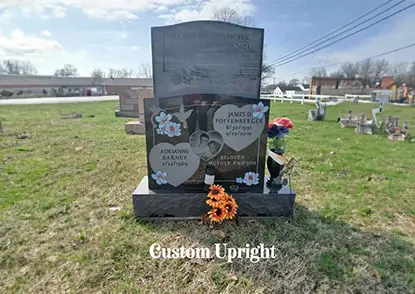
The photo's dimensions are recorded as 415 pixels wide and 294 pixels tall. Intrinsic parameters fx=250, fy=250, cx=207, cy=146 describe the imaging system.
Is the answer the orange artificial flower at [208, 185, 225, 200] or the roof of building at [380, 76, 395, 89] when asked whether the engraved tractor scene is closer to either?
the orange artificial flower at [208, 185, 225, 200]

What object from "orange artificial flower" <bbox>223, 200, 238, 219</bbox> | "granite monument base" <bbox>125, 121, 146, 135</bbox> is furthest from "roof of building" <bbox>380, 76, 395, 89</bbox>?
"orange artificial flower" <bbox>223, 200, 238, 219</bbox>

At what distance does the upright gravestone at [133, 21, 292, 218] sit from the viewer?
2648mm

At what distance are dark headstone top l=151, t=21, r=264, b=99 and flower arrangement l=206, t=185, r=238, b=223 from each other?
1245 mm

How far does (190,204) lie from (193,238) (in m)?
0.41

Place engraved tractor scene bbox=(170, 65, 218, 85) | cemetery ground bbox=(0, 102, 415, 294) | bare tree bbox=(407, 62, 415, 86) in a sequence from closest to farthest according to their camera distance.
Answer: cemetery ground bbox=(0, 102, 415, 294)
engraved tractor scene bbox=(170, 65, 218, 85)
bare tree bbox=(407, 62, 415, 86)

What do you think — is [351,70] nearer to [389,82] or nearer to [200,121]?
[389,82]

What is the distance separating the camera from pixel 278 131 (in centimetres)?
279

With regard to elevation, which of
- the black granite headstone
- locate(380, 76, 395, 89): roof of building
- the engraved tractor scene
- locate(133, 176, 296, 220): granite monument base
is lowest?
locate(133, 176, 296, 220): granite monument base

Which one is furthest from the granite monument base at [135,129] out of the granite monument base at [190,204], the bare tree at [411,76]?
the bare tree at [411,76]

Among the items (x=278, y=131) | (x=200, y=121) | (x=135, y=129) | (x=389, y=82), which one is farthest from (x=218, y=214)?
(x=389, y=82)

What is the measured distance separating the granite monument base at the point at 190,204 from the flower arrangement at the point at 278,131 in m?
0.54

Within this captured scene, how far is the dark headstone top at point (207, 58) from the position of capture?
2.88 m

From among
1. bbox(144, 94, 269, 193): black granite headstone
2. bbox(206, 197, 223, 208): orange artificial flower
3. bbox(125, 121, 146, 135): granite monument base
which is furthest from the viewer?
bbox(125, 121, 146, 135): granite monument base

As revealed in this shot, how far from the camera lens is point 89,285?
187 centimetres
